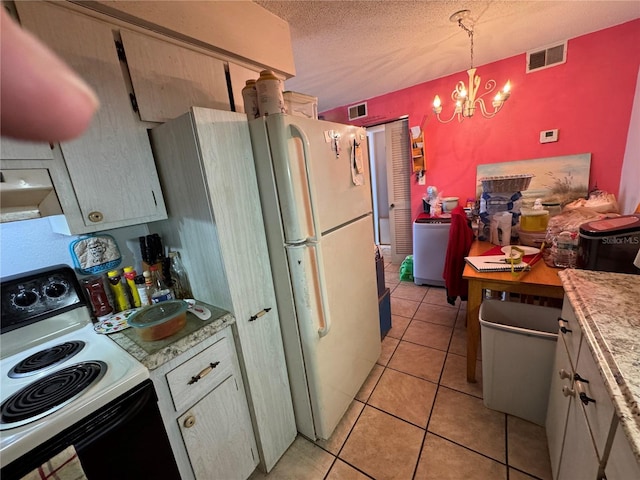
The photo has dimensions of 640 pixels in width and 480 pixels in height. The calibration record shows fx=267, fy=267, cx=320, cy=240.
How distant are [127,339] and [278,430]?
0.86 metres

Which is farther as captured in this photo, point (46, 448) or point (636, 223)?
point (636, 223)

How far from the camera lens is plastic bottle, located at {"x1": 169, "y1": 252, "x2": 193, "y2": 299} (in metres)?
1.30

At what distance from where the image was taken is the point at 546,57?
99.0 inches

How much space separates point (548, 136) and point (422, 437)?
117 inches

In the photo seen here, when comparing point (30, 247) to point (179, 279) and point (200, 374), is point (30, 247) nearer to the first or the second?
point (179, 279)

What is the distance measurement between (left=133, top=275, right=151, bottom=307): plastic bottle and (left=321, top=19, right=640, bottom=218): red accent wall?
3.23m

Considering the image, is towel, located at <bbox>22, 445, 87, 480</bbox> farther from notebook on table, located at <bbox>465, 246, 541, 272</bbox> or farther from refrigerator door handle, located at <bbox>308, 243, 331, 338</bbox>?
notebook on table, located at <bbox>465, 246, 541, 272</bbox>

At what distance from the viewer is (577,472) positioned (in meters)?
0.81

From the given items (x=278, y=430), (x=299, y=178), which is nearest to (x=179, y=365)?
(x=278, y=430)

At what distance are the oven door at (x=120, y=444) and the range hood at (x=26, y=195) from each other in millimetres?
685

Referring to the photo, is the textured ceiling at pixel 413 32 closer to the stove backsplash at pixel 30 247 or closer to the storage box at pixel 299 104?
the storage box at pixel 299 104

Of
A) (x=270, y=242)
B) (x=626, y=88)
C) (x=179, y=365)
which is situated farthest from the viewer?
(x=626, y=88)

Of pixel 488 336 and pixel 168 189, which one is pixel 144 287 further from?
pixel 488 336

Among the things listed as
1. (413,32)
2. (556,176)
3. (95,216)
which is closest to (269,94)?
(95,216)
